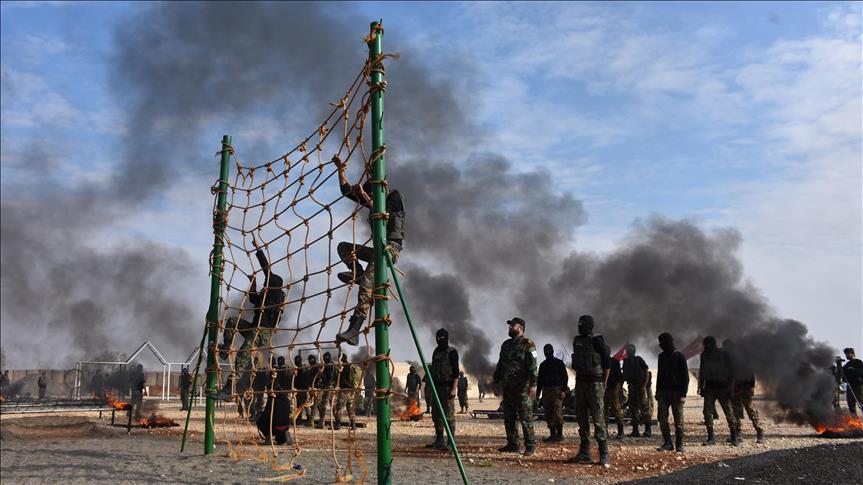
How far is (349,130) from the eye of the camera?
235 inches

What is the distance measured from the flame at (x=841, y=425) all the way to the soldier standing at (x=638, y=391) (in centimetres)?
355

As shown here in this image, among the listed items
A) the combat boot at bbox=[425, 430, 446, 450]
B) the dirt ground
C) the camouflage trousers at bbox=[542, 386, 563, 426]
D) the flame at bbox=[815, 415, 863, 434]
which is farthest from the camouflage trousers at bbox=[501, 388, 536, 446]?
the flame at bbox=[815, 415, 863, 434]

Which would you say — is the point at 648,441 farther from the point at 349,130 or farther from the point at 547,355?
the point at 349,130

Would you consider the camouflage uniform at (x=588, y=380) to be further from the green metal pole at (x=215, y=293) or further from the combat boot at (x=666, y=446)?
the green metal pole at (x=215, y=293)

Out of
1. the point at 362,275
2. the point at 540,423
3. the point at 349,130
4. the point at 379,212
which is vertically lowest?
the point at 540,423

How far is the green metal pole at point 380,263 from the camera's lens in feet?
15.9

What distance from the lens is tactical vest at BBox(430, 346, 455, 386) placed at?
32.8 ft

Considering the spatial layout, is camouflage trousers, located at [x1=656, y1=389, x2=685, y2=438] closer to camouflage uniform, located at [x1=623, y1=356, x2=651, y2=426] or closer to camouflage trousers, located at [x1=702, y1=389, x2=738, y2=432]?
camouflage trousers, located at [x1=702, y1=389, x2=738, y2=432]

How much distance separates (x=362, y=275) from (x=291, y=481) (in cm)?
215

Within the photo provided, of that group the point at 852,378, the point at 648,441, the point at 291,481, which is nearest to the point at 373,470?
the point at 291,481

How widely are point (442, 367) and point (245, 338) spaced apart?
3199 mm

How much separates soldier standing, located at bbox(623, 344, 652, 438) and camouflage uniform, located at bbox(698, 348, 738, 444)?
1550 millimetres

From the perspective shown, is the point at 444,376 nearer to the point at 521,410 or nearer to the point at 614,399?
the point at 521,410

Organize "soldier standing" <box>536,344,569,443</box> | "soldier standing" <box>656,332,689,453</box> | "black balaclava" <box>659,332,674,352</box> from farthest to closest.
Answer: "soldier standing" <box>536,344,569,443</box>
"black balaclava" <box>659,332,674,352</box>
"soldier standing" <box>656,332,689,453</box>
